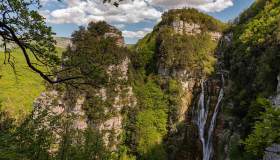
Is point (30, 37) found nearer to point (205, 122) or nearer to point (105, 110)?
point (205, 122)

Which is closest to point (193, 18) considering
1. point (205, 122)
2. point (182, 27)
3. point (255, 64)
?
point (182, 27)

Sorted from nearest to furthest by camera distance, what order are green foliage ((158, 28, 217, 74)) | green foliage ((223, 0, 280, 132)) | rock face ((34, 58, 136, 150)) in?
green foliage ((223, 0, 280, 132)) → rock face ((34, 58, 136, 150)) → green foliage ((158, 28, 217, 74))

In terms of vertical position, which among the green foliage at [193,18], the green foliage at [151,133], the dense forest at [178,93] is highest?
the green foliage at [193,18]

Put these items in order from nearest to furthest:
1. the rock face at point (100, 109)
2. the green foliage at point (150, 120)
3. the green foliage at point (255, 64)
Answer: the green foliage at point (255, 64), the rock face at point (100, 109), the green foliage at point (150, 120)

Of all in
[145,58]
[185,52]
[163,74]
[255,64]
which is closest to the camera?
[255,64]

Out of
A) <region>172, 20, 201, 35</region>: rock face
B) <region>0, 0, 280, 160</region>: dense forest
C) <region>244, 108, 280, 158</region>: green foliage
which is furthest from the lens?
<region>172, 20, 201, 35</region>: rock face

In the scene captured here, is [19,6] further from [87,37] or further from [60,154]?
[87,37]

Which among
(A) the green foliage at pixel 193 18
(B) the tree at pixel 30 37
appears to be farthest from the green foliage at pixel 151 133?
(B) the tree at pixel 30 37

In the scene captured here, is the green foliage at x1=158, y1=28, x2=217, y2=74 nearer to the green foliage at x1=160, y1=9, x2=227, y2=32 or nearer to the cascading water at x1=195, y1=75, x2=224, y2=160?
the green foliage at x1=160, y1=9, x2=227, y2=32

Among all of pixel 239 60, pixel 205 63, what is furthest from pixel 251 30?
pixel 205 63

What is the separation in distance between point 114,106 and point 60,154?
3160cm

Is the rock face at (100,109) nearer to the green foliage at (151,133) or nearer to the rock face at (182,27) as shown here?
the green foliage at (151,133)

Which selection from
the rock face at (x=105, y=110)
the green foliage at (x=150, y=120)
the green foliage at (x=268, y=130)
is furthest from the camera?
the green foliage at (x=150, y=120)

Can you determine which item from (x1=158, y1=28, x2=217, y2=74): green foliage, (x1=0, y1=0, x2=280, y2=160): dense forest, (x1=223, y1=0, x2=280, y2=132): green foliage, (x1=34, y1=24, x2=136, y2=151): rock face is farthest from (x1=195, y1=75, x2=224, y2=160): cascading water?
(x1=34, y1=24, x2=136, y2=151): rock face
